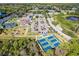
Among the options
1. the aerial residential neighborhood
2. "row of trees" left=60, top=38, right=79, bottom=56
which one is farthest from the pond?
"row of trees" left=60, top=38, right=79, bottom=56

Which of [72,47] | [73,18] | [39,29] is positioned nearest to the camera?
[72,47]

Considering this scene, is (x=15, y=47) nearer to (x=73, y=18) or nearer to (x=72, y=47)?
(x=72, y=47)

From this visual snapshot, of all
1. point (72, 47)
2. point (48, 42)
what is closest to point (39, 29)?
point (48, 42)

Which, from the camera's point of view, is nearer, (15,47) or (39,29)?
(15,47)

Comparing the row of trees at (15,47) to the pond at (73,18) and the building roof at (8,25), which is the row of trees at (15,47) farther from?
the pond at (73,18)

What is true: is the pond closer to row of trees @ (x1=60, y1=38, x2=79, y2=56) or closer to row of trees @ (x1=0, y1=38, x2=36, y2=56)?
row of trees @ (x1=60, y1=38, x2=79, y2=56)

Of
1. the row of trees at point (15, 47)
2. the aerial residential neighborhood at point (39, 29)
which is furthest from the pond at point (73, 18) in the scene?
the row of trees at point (15, 47)

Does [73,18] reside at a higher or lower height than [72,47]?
higher

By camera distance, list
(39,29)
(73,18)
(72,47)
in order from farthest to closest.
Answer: (73,18), (39,29), (72,47)

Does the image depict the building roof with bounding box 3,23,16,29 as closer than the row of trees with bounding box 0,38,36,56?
No
